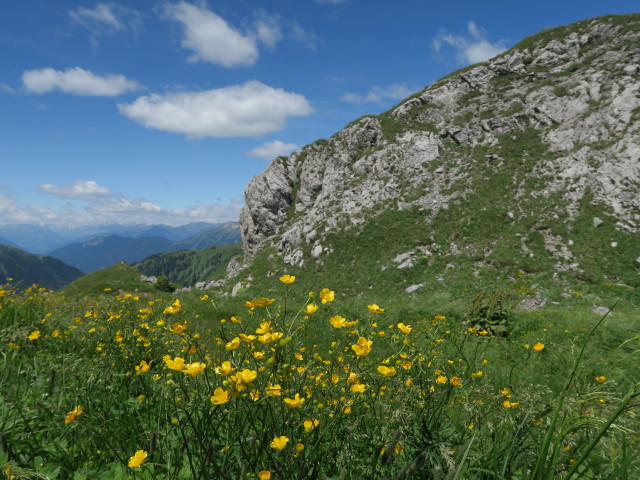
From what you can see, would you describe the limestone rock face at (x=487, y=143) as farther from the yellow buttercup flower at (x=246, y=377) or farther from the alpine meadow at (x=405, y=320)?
the yellow buttercup flower at (x=246, y=377)

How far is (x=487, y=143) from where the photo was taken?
31.9 metres

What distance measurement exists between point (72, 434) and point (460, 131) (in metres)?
37.7

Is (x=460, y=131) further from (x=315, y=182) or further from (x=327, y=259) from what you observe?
(x=327, y=259)

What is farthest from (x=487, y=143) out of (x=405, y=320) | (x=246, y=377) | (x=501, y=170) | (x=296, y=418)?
(x=246, y=377)

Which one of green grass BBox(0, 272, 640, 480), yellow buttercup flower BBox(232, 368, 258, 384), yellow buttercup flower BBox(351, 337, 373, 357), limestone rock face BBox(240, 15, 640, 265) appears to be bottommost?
green grass BBox(0, 272, 640, 480)

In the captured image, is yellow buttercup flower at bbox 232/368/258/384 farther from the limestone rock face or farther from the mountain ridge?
the limestone rock face

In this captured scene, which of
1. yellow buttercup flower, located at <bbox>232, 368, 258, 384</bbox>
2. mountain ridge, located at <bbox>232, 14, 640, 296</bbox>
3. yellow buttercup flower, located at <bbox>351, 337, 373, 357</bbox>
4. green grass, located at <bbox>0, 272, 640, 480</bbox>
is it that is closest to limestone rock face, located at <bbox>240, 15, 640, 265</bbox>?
mountain ridge, located at <bbox>232, 14, 640, 296</bbox>

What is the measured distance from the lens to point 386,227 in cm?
2902

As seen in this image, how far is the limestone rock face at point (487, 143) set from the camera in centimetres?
2533

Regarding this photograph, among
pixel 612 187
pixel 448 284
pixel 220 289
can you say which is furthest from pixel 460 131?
pixel 220 289

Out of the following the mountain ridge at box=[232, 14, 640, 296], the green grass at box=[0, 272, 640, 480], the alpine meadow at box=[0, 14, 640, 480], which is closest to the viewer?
the green grass at box=[0, 272, 640, 480]

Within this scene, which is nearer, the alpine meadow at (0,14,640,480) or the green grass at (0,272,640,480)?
the green grass at (0,272,640,480)

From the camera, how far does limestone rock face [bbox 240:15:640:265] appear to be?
83.1 ft

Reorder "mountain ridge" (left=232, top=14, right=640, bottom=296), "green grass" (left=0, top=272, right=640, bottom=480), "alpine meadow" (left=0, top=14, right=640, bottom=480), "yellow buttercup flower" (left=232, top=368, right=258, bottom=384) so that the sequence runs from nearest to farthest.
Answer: "yellow buttercup flower" (left=232, top=368, right=258, bottom=384), "green grass" (left=0, top=272, right=640, bottom=480), "alpine meadow" (left=0, top=14, right=640, bottom=480), "mountain ridge" (left=232, top=14, right=640, bottom=296)
